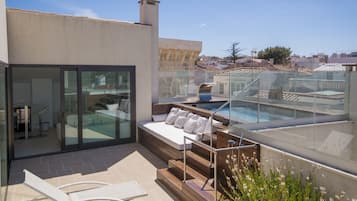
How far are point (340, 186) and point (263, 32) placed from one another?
37990 mm

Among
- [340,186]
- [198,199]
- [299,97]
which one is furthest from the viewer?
[299,97]

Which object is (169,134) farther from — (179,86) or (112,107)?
(179,86)

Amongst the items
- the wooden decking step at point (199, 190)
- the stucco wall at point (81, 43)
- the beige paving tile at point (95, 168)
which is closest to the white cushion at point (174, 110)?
the stucco wall at point (81, 43)

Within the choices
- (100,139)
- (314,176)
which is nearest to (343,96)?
(314,176)

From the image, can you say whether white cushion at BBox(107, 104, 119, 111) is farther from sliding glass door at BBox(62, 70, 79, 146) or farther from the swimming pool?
the swimming pool

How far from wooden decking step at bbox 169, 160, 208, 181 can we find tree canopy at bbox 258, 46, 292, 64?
3664cm

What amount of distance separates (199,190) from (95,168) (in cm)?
292

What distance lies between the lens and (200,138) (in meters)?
6.19

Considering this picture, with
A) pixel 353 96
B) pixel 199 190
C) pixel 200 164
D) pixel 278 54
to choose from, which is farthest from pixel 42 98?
pixel 278 54

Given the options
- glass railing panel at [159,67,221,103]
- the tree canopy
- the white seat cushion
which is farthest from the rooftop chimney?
the tree canopy

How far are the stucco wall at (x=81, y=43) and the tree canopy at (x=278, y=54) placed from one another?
34.2m

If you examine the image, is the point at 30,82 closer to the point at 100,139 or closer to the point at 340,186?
the point at 100,139

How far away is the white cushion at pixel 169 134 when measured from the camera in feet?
20.3

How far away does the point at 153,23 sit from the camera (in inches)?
344
